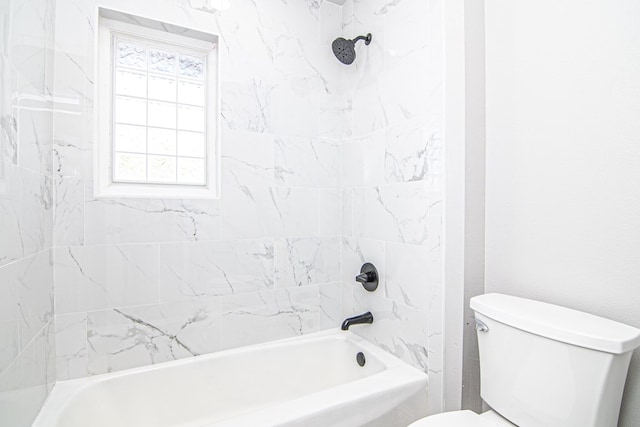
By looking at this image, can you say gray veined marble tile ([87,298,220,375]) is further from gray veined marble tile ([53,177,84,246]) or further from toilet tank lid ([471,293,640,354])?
toilet tank lid ([471,293,640,354])

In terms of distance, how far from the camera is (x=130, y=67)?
5.41 ft

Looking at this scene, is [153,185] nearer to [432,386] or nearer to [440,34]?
[440,34]

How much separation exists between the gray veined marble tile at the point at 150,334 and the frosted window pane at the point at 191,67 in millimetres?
1245

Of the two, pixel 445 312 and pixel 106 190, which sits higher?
pixel 106 190

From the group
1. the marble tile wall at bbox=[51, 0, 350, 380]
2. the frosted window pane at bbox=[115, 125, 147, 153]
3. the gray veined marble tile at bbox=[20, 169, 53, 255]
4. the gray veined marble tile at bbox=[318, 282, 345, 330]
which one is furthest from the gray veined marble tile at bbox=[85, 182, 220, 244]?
the gray veined marble tile at bbox=[318, 282, 345, 330]

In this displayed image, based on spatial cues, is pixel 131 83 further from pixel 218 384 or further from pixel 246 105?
pixel 218 384

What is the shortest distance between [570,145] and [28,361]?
2.04 m

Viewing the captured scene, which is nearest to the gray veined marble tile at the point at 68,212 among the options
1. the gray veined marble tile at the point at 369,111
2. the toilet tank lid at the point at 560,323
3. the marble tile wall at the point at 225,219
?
the marble tile wall at the point at 225,219

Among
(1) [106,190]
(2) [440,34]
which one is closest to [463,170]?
(2) [440,34]

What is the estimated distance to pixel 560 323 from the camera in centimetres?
98

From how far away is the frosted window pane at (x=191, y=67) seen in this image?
176 cm

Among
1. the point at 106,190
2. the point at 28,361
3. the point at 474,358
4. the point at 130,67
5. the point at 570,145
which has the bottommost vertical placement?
the point at 474,358

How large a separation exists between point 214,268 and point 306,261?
0.55 m

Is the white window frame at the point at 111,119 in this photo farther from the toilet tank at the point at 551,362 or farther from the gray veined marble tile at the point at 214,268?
the toilet tank at the point at 551,362
